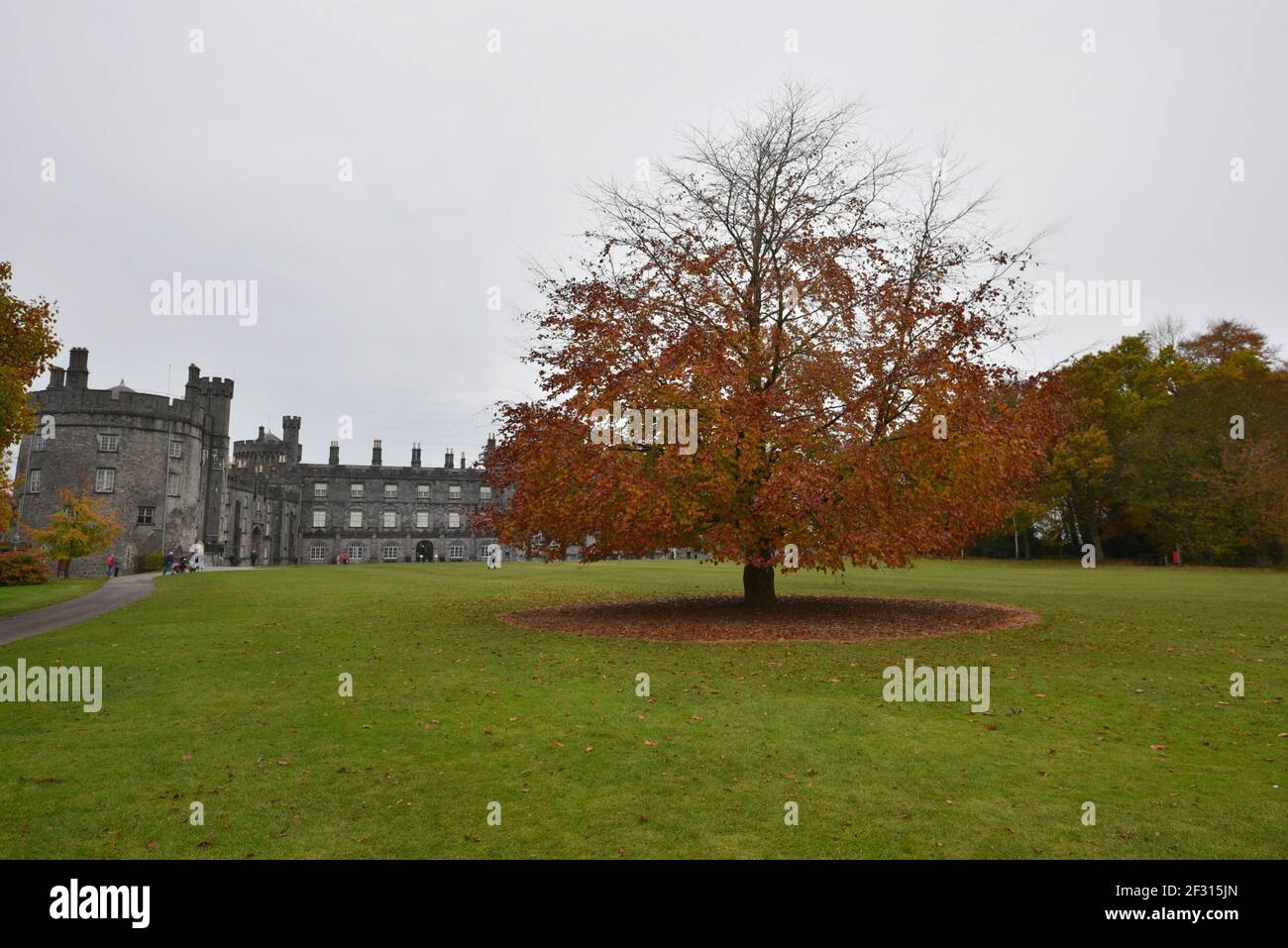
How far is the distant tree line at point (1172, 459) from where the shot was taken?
5112 cm

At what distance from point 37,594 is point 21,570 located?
25.2 ft

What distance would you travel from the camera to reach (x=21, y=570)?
120ft

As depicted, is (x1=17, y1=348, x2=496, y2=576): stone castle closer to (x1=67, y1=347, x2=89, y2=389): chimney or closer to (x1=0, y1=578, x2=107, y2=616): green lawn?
(x1=67, y1=347, x2=89, y2=389): chimney

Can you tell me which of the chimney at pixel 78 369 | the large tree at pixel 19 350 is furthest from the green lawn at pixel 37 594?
the chimney at pixel 78 369

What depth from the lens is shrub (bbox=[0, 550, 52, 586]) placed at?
118ft

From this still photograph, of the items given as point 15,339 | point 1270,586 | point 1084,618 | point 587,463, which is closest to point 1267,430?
point 1270,586

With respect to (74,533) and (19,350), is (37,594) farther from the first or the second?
(74,533)

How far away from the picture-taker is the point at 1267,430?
52312mm

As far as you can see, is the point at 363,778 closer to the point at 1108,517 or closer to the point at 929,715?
the point at 929,715

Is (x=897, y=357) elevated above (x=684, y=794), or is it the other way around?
(x=897, y=357)

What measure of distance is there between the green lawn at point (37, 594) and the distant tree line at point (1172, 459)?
4631 centimetres

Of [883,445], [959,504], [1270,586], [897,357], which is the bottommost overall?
[1270,586]

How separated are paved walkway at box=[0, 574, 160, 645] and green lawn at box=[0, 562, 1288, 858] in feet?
11.1
